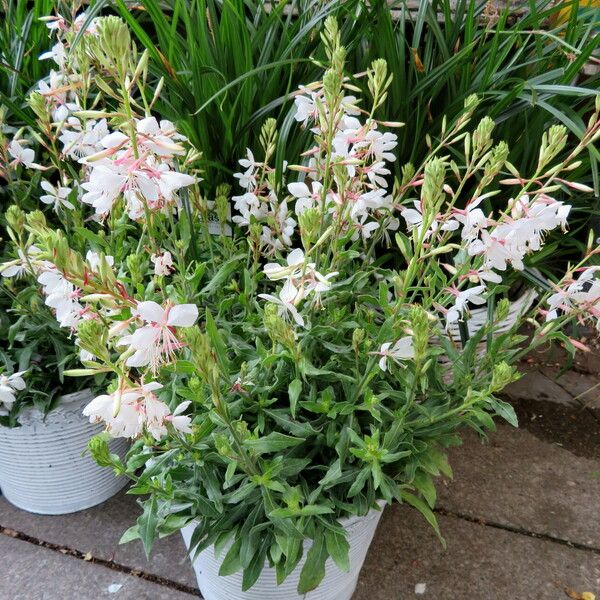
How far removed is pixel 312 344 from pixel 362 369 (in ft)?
0.48

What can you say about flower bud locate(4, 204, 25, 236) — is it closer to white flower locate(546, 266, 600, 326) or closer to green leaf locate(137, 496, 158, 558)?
green leaf locate(137, 496, 158, 558)

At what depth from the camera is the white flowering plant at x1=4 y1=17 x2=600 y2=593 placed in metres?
1.03

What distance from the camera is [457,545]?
1.94 meters

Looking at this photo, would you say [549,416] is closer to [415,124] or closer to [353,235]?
[415,124]

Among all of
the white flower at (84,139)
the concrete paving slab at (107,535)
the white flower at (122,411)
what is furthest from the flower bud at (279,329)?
the concrete paving slab at (107,535)

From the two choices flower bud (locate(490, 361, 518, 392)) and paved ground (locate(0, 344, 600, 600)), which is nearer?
flower bud (locate(490, 361, 518, 392))

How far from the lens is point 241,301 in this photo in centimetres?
151

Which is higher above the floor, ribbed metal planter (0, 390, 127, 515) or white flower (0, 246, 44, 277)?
white flower (0, 246, 44, 277)

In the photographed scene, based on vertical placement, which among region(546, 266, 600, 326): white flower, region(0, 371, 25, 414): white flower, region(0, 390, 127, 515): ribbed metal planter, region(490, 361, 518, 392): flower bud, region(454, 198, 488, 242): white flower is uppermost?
region(454, 198, 488, 242): white flower

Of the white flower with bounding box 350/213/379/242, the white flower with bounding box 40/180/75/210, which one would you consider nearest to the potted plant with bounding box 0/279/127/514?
the white flower with bounding box 40/180/75/210

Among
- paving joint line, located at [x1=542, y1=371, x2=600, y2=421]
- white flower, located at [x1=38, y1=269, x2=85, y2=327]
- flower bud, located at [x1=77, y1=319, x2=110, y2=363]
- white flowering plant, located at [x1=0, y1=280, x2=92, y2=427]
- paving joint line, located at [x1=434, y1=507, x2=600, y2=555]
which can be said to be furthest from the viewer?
paving joint line, located at [x1=542, y1=371, x2=600, y2=421]

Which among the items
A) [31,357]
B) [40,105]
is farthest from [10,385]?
[40,105]

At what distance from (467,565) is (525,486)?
17.5 inches

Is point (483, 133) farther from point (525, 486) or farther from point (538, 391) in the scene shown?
point (538, 391)
